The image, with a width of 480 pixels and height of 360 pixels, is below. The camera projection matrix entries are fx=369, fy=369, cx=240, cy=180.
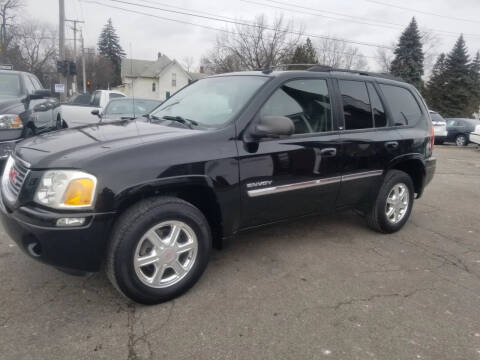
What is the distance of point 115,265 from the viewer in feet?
8.05

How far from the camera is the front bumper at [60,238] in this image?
230 centimetres

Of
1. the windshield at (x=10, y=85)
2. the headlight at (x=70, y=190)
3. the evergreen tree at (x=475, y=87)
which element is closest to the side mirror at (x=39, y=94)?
the windshield at (x=10, y=85)

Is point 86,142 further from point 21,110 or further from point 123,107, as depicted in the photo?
point 123,107

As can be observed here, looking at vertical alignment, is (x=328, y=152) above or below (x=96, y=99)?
below

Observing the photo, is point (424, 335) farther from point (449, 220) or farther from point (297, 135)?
point (449, 220)

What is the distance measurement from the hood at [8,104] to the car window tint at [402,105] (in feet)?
17.0

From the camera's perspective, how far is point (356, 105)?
3.84m

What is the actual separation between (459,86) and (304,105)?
41.7 meters

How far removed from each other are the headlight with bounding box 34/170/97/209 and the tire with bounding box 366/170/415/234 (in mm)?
3067

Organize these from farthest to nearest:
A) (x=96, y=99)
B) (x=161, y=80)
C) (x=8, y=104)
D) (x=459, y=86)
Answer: (x=161, y=80)
(x=459, y=86)
(x=96, y=99)
(x=8, y=104)

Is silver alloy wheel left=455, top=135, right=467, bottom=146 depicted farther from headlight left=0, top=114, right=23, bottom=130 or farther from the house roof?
the house roof

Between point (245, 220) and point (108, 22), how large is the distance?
292 feet

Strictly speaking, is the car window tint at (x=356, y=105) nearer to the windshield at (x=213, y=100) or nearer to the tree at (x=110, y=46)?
the windshield at (x=213, y=100)

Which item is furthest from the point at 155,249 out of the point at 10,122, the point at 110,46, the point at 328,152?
the point at 110,46
